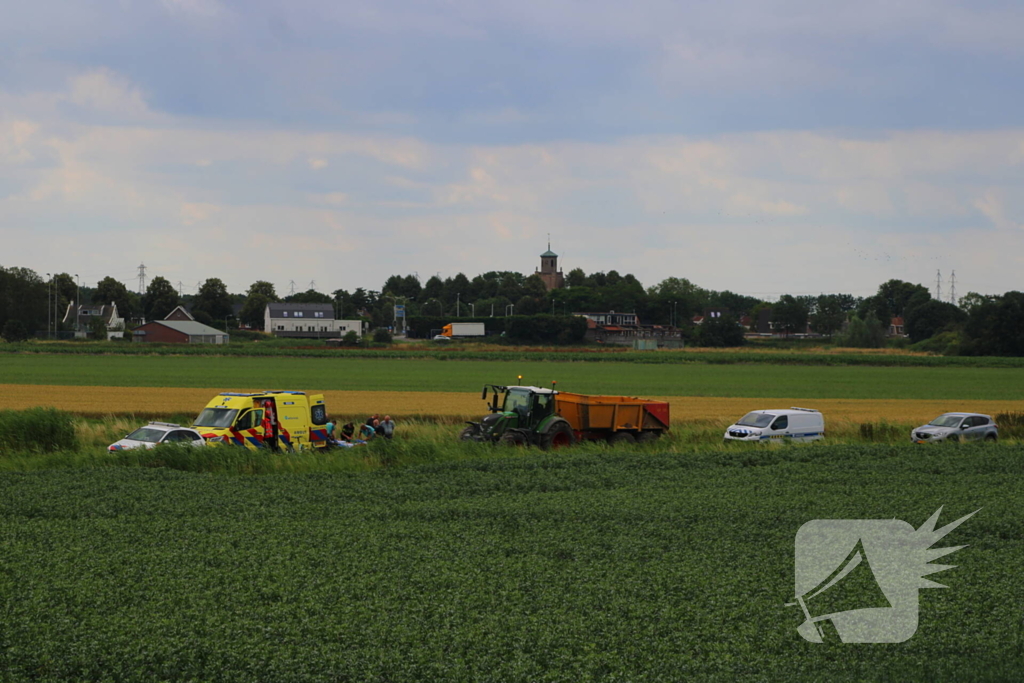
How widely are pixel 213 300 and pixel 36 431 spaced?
562ft

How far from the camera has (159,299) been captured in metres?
186

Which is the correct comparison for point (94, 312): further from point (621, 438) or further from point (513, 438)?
point (513, 438)

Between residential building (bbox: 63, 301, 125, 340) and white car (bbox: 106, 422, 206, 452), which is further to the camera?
residential building (bbox: 63, 301, 125, 340)

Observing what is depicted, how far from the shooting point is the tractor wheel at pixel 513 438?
2675 cm

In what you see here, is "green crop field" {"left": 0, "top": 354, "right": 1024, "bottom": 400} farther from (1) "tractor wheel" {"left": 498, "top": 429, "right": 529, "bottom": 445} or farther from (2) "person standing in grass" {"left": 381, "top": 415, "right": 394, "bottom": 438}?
(1) "tractor wheel" {"left": 498, "top": 429, "right": 529, "bottom": 445}

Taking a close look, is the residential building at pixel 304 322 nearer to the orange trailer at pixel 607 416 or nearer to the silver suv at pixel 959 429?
the orange trailer at pixel 607 416

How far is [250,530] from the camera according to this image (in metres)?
14.7

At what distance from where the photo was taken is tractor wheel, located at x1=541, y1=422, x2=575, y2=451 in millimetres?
27547

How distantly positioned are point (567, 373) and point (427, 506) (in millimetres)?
65178

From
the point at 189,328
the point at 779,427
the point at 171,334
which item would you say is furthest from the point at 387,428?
the point at 189,328

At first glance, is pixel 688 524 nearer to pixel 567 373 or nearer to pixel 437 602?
pixel 437 602

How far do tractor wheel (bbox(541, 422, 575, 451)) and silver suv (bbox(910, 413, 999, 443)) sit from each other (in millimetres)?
12829

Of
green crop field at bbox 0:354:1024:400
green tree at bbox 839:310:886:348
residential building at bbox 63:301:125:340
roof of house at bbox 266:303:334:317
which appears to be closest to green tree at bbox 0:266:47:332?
residential building at bbox 63:301:125:340

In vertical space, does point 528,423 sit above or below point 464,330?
below
